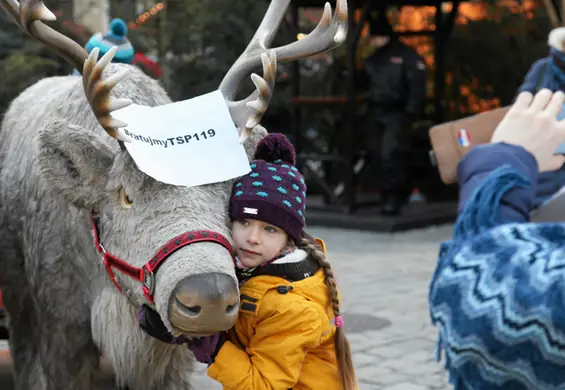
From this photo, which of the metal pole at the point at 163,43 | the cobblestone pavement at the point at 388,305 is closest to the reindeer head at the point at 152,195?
the cobblestone pavement at the point at 388,305

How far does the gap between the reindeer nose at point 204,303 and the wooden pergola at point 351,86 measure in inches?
339

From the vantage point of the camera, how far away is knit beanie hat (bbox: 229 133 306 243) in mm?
2494

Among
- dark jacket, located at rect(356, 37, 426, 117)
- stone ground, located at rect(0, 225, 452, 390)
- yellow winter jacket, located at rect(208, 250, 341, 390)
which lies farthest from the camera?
dark jacket, located at rect(356, 37, 426, 117)

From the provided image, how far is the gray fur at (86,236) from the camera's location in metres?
2.48

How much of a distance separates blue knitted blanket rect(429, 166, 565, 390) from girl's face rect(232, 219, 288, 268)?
934 millimetres

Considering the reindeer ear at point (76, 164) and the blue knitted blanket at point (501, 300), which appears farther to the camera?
the reindeer ear at point (76, 164)

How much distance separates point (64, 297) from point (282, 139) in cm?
113

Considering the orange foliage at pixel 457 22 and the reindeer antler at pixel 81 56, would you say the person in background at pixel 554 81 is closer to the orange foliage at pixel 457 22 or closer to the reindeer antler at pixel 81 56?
the reindeer antler at pixel 81 56

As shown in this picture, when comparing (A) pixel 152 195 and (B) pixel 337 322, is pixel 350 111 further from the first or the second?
(A) pixel 152 195

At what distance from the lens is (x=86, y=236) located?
120 inches

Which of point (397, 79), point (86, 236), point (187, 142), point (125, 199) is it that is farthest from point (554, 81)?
point (397, 79)

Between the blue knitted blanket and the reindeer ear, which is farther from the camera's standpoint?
the reindeer ear

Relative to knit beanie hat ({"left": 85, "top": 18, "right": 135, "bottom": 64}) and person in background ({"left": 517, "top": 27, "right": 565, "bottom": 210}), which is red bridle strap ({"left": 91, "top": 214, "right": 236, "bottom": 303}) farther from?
knit beanie hat ({"left": 85, "top": 18, "right": 135, "bottom": 64})

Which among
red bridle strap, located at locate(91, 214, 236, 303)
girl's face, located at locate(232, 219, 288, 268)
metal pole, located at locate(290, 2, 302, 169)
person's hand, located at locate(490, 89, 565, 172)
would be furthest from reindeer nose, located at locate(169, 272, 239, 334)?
metal pole, located at locate(290, 2, 302, 169)
